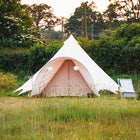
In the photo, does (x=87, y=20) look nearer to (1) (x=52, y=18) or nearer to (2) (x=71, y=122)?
(1) (x=52, y=18)

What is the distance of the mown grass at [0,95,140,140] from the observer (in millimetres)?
2934

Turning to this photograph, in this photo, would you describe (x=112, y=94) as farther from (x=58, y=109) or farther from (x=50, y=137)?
(x=50, y=137)

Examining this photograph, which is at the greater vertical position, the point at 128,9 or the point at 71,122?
the point at 128,9

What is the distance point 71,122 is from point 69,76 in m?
4.71

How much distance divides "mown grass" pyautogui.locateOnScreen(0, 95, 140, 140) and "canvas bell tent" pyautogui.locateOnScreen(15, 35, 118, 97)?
2926 millimetres

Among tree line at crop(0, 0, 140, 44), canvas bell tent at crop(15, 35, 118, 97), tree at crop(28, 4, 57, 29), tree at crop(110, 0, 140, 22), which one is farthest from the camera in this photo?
tree at crop(28, 4, 57, 29)

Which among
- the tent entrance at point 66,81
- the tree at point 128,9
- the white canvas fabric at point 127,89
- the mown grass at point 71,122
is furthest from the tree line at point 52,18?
the mown grass at point 71,122

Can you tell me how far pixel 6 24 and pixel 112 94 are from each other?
8750mm

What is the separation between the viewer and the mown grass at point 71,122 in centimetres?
293

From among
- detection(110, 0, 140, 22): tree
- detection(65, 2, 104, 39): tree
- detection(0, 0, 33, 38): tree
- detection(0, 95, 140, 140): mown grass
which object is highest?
detection(65, 2, 104, 39): tree

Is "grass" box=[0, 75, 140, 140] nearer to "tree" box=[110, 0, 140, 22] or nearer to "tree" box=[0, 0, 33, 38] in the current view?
"tree" box=[0, 0, 33, 38]

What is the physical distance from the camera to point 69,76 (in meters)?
8.30

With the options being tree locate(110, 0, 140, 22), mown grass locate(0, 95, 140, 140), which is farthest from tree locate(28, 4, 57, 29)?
mown grass locate(0, 95, 140, 140)

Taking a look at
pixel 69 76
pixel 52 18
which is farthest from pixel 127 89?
pixel 52 18
